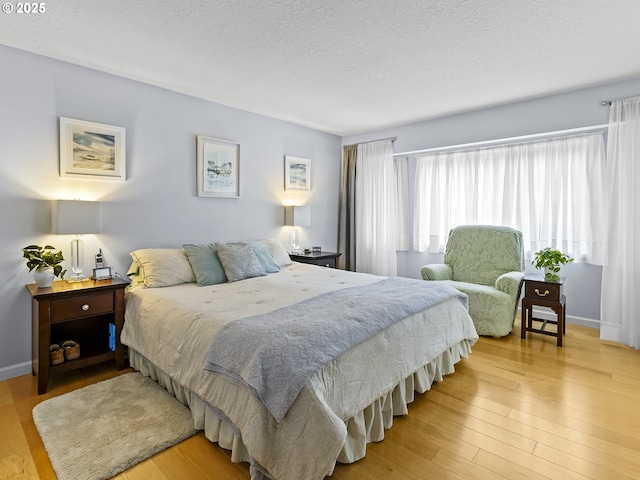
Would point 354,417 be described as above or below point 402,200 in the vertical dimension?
below

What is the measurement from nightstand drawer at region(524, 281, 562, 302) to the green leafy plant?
13.9 feet

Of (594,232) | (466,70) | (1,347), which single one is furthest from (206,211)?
(594,232)

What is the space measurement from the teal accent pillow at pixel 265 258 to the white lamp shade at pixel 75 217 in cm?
143

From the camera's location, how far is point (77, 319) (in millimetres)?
2738

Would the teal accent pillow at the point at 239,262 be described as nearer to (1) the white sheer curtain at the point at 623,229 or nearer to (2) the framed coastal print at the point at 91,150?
(2) the framed coastal print at the point at 91,150

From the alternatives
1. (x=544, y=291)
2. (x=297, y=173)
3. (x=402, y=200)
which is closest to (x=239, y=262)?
(x=297, y=173)

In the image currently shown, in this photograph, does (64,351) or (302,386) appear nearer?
(302,386)

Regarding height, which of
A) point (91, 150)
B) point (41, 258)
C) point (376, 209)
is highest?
point (91, 150)

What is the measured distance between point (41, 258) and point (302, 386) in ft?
7.80

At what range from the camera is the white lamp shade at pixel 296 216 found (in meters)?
4.55

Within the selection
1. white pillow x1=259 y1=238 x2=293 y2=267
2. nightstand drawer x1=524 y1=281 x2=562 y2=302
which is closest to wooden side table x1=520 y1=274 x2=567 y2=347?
nightstand drawer x1=524 y1=281 x2=562 y2=302

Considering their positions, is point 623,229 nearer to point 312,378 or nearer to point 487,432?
point 487,432

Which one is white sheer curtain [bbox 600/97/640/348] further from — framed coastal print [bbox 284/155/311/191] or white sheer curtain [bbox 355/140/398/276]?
framed coastal print [bbox 284/155/311/191]

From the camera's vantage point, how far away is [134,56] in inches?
109
